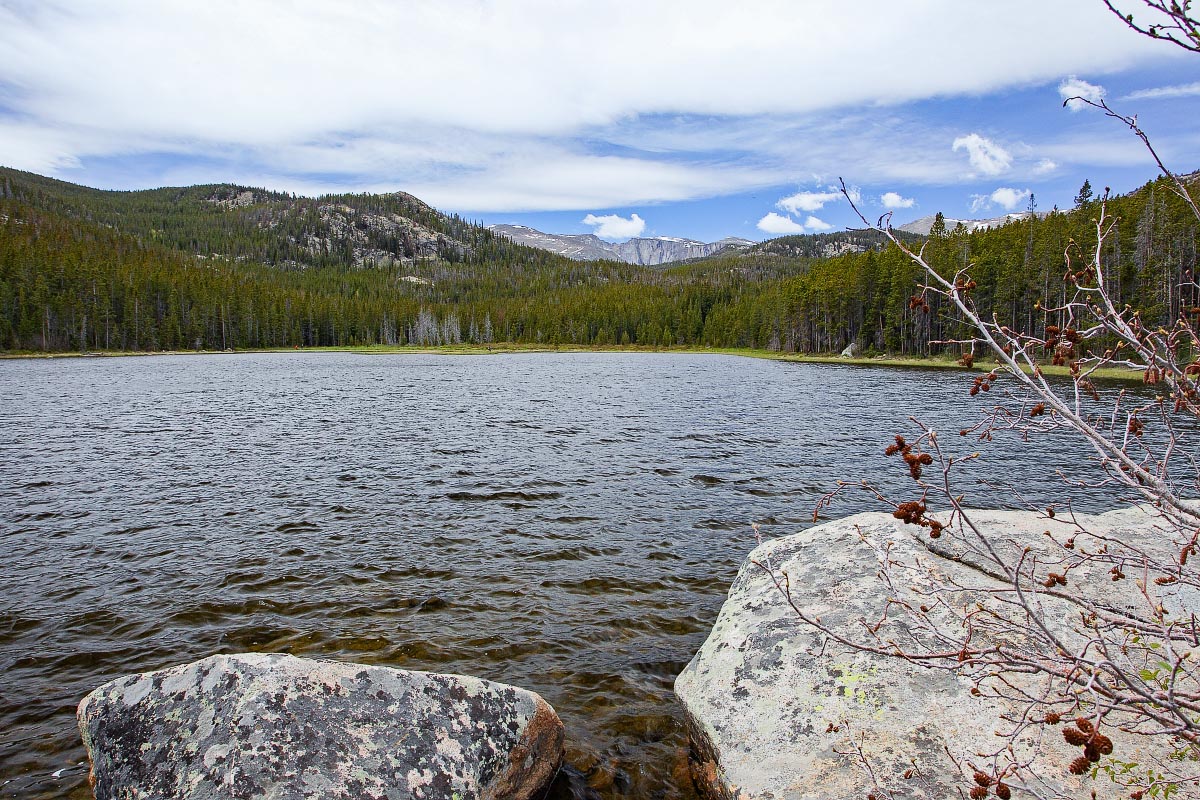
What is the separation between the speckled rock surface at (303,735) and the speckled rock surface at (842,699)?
215 cm

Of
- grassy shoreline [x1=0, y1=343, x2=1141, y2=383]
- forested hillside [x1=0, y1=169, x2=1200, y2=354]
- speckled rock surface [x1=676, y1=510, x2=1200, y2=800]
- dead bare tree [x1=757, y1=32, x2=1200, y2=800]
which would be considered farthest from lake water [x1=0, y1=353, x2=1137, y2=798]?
forested hillside [x1=0, y1=169, x2=1200, y2=354]

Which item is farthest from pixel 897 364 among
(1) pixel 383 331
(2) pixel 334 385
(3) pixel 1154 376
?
(1) pixel 383 331

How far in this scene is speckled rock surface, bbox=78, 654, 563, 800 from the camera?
5.39 meters

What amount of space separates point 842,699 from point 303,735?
16.5 ft

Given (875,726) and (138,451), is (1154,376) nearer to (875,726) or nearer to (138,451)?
(875,726)

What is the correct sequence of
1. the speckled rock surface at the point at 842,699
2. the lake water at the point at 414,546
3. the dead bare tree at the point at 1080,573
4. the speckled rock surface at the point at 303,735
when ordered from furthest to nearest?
the lake water at the point at 414,546
the speckled rock surface at the point at 303,735
the speckled rock surface at the point at 842,699
the dead bare tree at the point at 1080,573

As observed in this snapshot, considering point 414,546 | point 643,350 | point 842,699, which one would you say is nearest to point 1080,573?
point 842,699

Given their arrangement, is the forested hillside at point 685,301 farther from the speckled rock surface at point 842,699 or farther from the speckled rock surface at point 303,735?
the speckled rock surface at point 303,735

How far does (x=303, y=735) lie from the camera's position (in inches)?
223

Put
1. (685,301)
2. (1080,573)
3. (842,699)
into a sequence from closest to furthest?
(842,699) → (1080,573) → (685,301)

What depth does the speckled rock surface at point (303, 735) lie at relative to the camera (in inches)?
212

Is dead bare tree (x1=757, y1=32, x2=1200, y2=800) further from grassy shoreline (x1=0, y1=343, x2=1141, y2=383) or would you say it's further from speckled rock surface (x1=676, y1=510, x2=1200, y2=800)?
grassy shoreline (x1=0, y1=343, x2=1141, y2=383)

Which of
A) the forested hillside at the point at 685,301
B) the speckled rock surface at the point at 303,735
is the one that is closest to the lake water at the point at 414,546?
the speckled rock surface at the point at 303,735

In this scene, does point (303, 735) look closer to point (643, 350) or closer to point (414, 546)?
point (414, 546)
